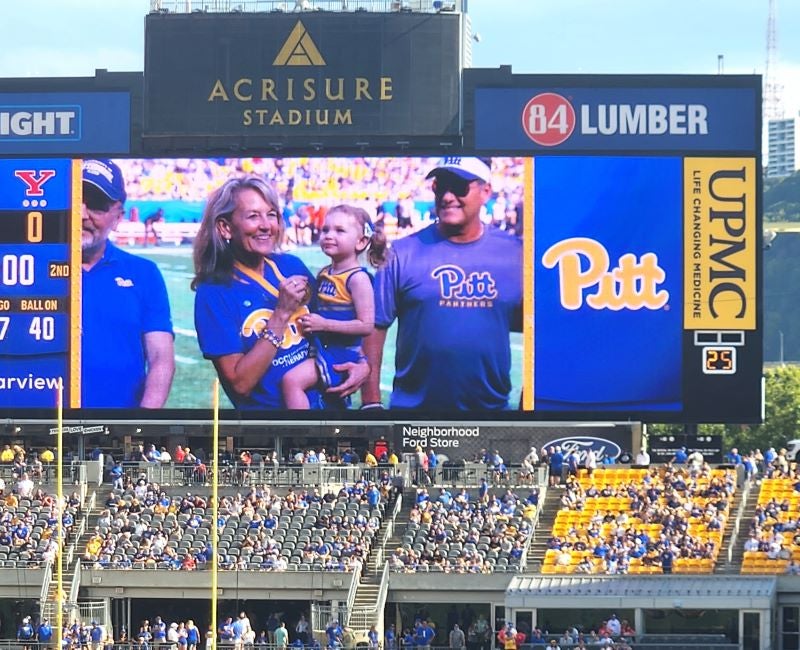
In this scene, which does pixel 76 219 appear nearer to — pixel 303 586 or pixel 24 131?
pixel 24 131

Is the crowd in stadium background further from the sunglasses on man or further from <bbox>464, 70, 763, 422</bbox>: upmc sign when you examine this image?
<bbox>464, 70, 763, 422</bbox>: upmc sign

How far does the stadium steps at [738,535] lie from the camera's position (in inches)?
1939

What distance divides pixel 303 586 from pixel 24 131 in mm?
13616

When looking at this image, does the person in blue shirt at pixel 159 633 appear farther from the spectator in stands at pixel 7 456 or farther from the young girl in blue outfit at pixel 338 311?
the spectator in stands at pixel 7 456

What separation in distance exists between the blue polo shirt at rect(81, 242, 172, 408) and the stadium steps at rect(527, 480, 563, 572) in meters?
9.86

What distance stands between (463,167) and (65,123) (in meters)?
9.49

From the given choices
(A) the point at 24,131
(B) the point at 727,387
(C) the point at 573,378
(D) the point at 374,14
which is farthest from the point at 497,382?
(A) the point at 24,131

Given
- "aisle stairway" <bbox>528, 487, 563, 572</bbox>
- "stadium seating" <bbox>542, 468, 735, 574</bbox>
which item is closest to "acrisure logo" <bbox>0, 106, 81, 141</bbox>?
"aisle stairway" <bbox>528, 487, 563, 572</bbox>

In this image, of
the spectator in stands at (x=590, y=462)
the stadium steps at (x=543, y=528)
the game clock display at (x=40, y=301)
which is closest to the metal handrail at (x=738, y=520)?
the spectator in stands at (x=590, y=462)

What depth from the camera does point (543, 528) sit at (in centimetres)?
5222

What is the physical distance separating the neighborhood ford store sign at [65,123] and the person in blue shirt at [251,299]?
9.69 feet

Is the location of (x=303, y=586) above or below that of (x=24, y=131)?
below

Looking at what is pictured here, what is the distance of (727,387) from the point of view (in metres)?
54.4

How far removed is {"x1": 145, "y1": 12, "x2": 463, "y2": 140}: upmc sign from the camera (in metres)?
55.0
